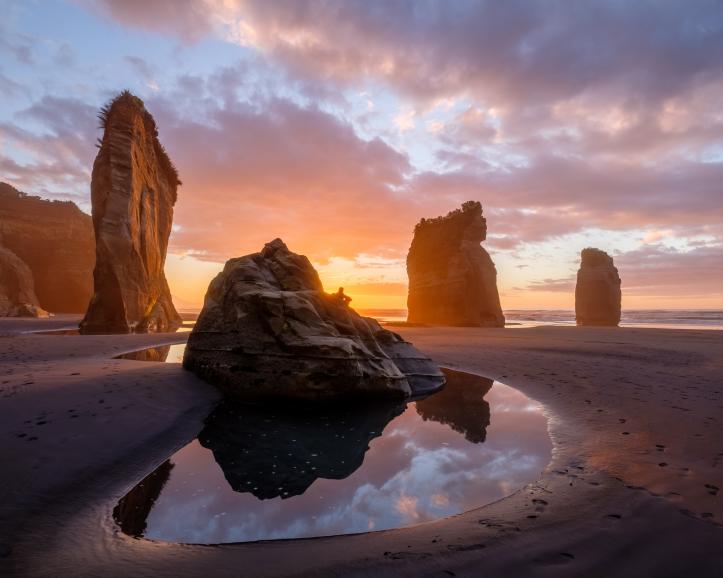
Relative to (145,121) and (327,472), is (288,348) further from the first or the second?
(145,121)

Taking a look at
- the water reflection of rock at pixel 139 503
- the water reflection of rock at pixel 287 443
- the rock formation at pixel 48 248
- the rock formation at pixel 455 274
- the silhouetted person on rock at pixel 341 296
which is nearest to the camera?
the water reflection of rock at pixel 139 503

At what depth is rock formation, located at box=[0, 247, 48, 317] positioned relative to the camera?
36125mm

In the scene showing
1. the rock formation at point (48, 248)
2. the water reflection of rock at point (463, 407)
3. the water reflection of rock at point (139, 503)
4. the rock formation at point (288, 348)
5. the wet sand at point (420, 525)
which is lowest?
the water reflection of rock at point (463, 407)

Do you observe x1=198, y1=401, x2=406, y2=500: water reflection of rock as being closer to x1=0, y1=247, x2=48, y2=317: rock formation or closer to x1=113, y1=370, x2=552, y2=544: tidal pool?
x1=113, y1=370, x2=552, y2=544: tidal pool

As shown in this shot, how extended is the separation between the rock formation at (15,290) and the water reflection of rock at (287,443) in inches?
1694

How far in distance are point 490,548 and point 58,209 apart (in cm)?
6540

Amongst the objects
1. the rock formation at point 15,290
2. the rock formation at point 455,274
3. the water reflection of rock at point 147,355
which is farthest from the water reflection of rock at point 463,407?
the rock formation at point 15,290

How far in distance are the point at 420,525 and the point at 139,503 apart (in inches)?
106

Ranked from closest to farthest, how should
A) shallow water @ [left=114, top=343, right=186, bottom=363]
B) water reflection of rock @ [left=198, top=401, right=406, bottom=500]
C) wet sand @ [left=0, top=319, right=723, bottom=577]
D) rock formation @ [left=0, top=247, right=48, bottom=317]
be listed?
1. wet sand @ [left=0, top=319, right=723, bottom=577]
2. water reflection of rock @ [left=198, top=401, right=406, bottom=500]
3. shallow water @ [left=114, top=343, right=186, bottom=363]
4. rock formation @ [left=0, top=247, right=48, bottom=317]

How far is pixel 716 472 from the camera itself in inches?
148

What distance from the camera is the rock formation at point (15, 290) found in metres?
36.1

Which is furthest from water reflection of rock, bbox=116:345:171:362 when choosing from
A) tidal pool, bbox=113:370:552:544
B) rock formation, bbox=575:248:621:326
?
rock formation, bbox=575:248:621:326

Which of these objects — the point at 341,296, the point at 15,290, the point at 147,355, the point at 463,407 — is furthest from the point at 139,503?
the point at 15,290

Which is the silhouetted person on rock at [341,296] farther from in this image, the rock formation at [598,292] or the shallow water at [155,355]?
the rock formation at [598,292]
